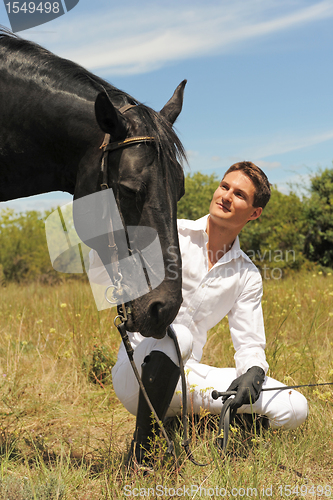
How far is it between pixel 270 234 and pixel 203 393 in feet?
22.1

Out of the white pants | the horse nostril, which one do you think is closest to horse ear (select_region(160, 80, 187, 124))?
the horse nostril

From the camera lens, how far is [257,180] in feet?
8.70

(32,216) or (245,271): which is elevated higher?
(32,216)

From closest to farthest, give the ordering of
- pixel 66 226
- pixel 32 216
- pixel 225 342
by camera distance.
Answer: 1. pixel 66 226
2. pixel 225 342
3. pixel 32 216

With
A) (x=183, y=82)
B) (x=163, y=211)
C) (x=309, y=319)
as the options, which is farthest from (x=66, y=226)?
(x=309, y=319)

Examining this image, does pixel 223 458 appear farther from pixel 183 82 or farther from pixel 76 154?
pixel 183 82

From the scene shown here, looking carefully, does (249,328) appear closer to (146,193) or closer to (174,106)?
(146,193)

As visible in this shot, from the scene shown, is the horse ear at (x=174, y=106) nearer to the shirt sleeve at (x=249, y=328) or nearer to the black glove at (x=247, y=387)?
the shirt sleeve at (x=249, y=328)

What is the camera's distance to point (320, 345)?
3.97m

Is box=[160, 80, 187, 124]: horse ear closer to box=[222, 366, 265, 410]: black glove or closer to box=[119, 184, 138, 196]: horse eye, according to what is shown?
box=[119, 184, 138, 196]: horse eye

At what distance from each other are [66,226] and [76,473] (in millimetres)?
1258

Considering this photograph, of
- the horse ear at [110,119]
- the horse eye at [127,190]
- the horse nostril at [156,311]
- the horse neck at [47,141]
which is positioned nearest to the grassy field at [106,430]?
the horse nostril at [156,311]

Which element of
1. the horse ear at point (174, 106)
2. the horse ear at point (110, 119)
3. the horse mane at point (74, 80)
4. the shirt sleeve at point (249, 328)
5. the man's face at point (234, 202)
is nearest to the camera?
the horse ear at point (110, 119)

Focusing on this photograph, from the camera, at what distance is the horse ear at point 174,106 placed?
2.09 metres
